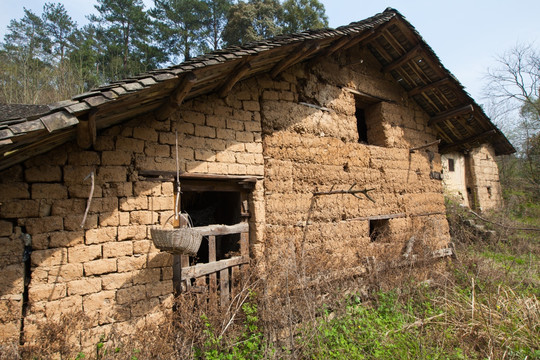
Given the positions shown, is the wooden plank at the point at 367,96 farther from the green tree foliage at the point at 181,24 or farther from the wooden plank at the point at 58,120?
the green tree foliage at the point at 181,24

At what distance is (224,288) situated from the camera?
4.28 meters

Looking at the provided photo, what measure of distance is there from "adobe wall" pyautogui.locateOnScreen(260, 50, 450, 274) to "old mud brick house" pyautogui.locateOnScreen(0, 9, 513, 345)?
0.03 m

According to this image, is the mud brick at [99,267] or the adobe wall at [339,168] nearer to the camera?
the mud brick at [99,267]

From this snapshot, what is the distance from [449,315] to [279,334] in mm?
2789

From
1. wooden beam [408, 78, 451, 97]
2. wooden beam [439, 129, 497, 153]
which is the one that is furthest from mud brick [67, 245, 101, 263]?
wooden beam [439, 129, 497, 153]

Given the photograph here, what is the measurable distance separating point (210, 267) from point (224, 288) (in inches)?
15.8

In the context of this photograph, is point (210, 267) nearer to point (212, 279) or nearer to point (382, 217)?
point (212, 279)

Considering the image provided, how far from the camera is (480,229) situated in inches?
407

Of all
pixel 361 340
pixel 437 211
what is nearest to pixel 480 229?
pixel 437 211

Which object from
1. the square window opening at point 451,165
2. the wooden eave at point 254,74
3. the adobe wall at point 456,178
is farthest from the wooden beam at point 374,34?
the square window opening at point 451,165

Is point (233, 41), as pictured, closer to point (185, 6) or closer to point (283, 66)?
point (185, 6)


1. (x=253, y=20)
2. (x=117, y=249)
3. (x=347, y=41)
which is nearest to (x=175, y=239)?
(x=117, y=249)

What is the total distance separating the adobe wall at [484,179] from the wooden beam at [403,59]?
868 centimetres

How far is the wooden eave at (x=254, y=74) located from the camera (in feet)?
8.60
